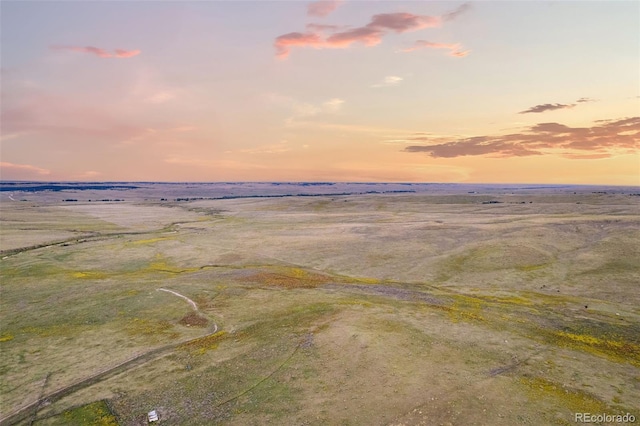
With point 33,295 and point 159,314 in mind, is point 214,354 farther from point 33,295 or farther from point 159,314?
point 33,295

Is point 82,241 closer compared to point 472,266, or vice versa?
point 472,266

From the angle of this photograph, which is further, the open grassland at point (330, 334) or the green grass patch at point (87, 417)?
the open grassland at point (330, 334)

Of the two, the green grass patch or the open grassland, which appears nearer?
the green grass patch

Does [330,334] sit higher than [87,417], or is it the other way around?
[330,334]

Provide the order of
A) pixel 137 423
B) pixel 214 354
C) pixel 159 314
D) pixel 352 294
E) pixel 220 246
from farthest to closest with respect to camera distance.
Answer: pixel 220 246, pixel 352 294, pixel 159 314, pixel 214 354, pixel 137 423

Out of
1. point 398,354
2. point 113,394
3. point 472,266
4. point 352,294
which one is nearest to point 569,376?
point 398,354

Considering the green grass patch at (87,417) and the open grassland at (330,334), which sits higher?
the open grassland at (330,334)

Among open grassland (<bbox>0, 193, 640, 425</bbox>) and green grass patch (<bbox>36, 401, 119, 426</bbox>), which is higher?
open grassland (<bbox>0, 193, 640, 425</bbox>)

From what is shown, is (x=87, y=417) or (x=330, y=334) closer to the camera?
(x=87, y=417)
